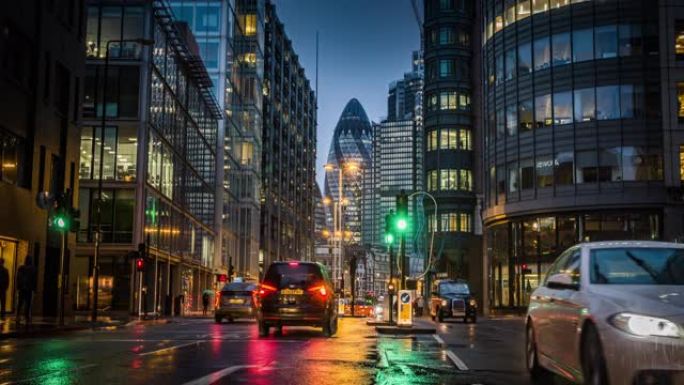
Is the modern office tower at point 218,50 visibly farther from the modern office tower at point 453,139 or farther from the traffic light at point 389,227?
the traffic light at point 389,227

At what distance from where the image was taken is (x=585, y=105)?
51.1 metres

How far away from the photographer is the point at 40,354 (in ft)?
46.5

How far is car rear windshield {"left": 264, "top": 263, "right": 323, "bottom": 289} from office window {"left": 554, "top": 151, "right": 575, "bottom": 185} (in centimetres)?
3213

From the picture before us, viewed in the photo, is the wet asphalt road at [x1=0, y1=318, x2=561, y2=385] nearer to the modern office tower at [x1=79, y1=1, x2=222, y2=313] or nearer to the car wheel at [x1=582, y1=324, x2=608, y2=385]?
the car wheel at [x1=582, y1=324, x2=608, y2=385]

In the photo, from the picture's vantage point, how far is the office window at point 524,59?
180 feet

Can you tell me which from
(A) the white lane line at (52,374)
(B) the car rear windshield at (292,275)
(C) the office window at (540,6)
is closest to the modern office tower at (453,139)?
(C) the office window at (540,6)

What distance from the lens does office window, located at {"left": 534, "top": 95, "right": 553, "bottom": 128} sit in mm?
52938

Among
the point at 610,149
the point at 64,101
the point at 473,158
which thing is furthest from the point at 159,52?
the point at 473,158

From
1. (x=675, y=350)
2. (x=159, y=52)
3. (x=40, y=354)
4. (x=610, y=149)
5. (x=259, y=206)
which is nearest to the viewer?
(x=675, y=350)

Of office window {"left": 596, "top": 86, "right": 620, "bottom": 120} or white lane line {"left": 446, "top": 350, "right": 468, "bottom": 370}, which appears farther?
office window {"left": 596, "top": 86, "right": 620, "bottom": 120}

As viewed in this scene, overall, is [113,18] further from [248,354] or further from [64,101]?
[248,354]

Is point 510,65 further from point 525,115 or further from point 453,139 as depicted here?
point 453,139

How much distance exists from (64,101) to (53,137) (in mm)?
2334

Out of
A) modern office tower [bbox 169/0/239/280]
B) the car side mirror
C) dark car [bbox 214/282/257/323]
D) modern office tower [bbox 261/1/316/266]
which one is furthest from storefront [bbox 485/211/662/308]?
modern office tower [bbox 261/1/316/266]
